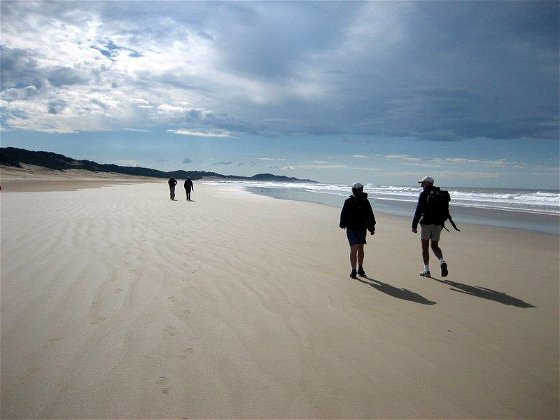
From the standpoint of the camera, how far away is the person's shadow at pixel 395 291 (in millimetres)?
5572

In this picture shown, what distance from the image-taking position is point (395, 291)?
600 cm

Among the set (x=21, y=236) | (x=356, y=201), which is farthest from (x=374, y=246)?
(x=21, y=236)

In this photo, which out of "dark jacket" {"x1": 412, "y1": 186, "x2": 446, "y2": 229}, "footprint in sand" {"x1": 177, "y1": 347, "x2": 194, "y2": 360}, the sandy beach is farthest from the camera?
"dark jacket" {"x1": 412, "y1": 186, "x2": 446, "y2": 229}

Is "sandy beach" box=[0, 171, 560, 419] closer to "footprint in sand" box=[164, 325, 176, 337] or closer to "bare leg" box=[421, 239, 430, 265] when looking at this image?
"footprint in sand" box=[164, 325, 176, 337]

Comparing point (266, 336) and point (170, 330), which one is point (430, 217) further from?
point (170, 330)

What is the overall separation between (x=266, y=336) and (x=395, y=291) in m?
2.88

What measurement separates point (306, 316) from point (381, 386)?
1634 mm

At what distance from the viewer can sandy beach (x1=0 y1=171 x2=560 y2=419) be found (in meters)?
3.03

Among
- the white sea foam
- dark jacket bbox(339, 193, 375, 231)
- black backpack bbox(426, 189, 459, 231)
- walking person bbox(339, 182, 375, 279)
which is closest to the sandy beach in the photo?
walking person bbox(339, 182, 375, 279)

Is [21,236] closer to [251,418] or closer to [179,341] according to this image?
[179,341]

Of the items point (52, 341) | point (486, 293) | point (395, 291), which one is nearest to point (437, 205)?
point (486, 293)

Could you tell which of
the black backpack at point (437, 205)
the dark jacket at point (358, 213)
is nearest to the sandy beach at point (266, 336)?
the dark jacket at point (358, 213)

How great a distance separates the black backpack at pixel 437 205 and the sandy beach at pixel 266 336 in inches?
49.7

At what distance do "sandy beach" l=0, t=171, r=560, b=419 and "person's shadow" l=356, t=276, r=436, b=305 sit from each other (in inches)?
1.4
